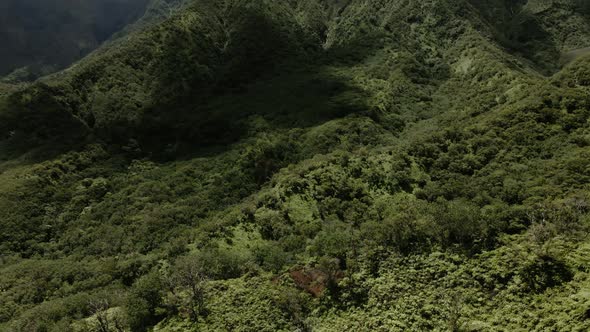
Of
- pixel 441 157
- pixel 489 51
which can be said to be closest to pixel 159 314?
pixel 441 157

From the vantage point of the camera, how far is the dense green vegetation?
30.9 metres

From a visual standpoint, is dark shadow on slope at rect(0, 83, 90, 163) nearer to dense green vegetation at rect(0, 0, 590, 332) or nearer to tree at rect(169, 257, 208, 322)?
dense green vegetation at rect(0, 0, 590, 332)

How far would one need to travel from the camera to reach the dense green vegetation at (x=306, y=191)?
3086 centimetres

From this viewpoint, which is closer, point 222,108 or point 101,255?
point 101,255

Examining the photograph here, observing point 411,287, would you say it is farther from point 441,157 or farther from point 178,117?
point 178,117

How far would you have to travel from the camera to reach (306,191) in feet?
249

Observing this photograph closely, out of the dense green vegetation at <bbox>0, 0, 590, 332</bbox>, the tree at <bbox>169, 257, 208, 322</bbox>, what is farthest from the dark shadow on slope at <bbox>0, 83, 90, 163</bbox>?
the tree at <bbox>169, 257, 208, 322</bbox>

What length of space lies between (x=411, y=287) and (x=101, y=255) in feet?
280

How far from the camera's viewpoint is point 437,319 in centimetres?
2709

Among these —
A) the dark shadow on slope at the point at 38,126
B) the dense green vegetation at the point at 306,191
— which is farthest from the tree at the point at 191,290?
the dark shadow on slope at the point at 38,126

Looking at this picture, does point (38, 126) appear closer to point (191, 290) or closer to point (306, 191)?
point (306, 191)

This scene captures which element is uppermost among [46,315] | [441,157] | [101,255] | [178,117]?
[178,117]

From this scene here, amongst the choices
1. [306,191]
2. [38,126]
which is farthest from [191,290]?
[38,126]

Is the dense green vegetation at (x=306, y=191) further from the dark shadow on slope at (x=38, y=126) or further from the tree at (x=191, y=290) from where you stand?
the dark shadow on slope at (x=38, y=126)
